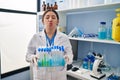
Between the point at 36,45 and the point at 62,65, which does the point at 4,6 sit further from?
the point at 62,65

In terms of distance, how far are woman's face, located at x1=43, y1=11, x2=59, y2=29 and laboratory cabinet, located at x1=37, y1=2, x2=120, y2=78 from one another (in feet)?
1.83

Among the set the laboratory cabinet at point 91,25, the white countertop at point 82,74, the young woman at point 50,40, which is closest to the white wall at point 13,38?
the laboratory cabinet at point 91,25

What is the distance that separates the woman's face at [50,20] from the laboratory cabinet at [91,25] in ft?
1.83

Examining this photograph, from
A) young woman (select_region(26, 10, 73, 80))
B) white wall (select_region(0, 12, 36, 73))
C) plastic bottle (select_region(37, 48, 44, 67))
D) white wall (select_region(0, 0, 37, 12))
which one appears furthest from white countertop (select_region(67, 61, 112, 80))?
white wall (select_region(0, 0, 37, 12))

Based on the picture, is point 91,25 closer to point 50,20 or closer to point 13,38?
point 50,20

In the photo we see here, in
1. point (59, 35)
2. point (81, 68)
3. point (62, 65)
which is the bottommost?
point (81, 68)

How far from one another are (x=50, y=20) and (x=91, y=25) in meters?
0.95

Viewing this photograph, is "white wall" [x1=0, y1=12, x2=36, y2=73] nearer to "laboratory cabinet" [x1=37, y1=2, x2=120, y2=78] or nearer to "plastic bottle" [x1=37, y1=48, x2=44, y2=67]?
"laboratory cabinet" [x1=37, y1=2, x2=120, y2=78]

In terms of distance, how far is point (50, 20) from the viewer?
144cm

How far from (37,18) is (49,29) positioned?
46.6 inches

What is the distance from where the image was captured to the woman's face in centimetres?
144

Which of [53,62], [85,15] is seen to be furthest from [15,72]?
[85,15]

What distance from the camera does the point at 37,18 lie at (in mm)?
2582

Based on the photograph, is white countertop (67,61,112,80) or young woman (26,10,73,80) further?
white countertop (67,61,112,80)
